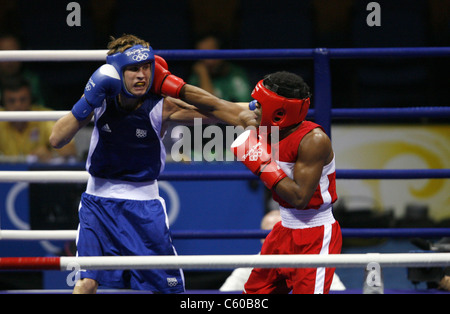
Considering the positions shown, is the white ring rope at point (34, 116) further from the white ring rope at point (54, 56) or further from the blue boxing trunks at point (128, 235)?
the blue boxing trunks at point (128, 235)

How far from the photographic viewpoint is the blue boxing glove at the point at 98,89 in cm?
254

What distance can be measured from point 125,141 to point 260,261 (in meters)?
1.12

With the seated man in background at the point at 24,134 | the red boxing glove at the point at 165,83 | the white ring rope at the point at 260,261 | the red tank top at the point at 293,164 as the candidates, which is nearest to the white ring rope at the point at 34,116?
the red boxing glove at the point at 165,83

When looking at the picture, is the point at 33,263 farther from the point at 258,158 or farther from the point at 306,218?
the point at 306,218

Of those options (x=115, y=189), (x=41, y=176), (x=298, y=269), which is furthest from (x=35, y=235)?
(x=298, y=269)

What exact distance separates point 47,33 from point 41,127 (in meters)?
1.74

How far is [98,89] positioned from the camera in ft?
8.32

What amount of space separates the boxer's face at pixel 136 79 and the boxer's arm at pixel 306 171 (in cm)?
72

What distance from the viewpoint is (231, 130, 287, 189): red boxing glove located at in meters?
2.53

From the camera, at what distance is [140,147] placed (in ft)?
8.96

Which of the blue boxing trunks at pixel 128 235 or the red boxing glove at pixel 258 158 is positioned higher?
the red boxing glove at pixel 258 158

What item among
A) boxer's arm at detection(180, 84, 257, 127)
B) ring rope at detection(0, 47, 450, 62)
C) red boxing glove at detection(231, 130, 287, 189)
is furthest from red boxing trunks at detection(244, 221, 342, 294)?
ring rope at detection(0, 47, 450, 62)

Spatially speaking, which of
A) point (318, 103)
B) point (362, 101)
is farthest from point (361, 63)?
point (318, 103)

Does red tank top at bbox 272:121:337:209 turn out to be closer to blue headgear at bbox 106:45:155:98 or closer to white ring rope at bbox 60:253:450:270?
blue headgear at bbox 106:45:155:98
